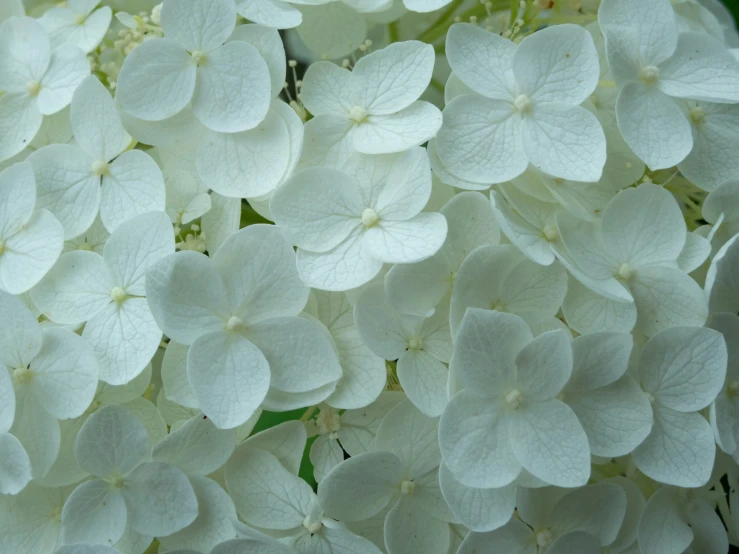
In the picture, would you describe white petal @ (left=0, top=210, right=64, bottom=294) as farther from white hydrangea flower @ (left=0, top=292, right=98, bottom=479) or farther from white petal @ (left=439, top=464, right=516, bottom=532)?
white petal @ (left=439, top=464, right=516, bottom=532)

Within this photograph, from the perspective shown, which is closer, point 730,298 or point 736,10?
point 730,298

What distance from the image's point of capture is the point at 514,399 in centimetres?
44

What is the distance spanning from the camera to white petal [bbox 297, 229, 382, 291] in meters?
0.44

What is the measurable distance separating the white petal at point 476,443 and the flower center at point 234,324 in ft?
0.39

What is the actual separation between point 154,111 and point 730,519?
1.46ft

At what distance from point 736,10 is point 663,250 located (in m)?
0.58

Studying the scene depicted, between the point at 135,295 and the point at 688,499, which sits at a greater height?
the point at 135,295

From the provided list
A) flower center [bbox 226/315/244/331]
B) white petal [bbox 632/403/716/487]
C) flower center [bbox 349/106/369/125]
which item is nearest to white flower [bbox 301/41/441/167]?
flower center [bbox 349/106/369/125]

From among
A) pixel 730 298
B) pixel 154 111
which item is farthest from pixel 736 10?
pixel 154 111

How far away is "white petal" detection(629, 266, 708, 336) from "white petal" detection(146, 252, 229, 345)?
0.77ft

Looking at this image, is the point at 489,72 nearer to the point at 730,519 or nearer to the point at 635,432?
the point at 635,432

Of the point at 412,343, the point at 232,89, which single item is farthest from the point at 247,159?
the point at 412,343

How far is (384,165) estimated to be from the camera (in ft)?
1.54

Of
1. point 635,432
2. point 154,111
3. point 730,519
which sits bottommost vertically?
point 730,519
